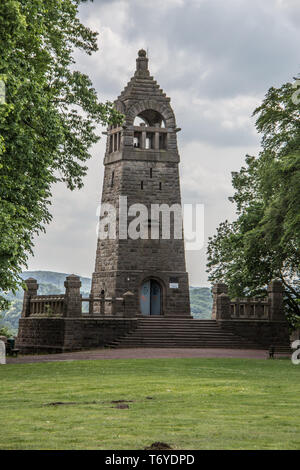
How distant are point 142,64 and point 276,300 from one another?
17723 mm

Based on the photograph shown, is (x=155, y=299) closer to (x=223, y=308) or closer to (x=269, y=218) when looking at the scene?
(x=223, y=308)

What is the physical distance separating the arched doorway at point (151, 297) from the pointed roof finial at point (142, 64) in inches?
531

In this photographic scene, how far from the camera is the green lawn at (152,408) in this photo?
7688 millimetres

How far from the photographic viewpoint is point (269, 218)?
2812 cm

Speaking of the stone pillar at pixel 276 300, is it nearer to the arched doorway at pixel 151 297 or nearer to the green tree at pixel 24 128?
the arched doorway at pixel 151 297

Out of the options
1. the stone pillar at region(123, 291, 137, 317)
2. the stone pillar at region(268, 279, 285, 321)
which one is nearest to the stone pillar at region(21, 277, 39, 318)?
the stone pillar at region(123, 291, 137, 317)

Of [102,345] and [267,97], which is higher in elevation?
[267,97]

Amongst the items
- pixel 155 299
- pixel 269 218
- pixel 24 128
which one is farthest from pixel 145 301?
pixel 24 128

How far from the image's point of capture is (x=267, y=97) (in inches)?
1053

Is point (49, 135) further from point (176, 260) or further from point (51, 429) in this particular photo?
point (176, 260)

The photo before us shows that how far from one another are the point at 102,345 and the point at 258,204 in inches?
530

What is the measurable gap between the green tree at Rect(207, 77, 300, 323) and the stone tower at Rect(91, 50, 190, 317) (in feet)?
12.3

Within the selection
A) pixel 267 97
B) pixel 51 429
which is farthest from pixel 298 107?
pixel 51 429

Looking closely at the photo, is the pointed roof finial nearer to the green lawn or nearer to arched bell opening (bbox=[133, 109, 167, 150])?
arched bell opening (bbox=[133, 109, 167, 150])
